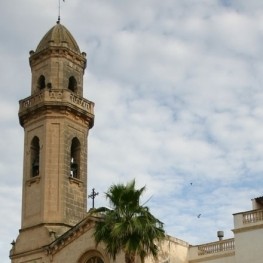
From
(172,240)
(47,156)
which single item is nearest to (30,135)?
(47,156)

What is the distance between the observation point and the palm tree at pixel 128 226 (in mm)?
33125

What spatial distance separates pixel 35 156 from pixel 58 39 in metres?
8.45

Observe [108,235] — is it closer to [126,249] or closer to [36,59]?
[126,249]

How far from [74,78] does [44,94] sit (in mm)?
3449

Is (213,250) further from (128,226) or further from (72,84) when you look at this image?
(72,84)

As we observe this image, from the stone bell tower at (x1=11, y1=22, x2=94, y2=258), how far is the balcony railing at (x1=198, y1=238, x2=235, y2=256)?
931 centimetres

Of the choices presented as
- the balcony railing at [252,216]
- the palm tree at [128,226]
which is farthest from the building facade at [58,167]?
the palm tree at [128,226]

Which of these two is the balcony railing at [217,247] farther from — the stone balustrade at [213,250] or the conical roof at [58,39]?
the conical roof at [58,39]

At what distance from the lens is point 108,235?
3400cm

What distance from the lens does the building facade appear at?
42625mm

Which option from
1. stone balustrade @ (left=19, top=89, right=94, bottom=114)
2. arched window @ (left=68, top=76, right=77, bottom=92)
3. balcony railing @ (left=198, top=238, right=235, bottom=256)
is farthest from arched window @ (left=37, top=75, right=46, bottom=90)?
balcony railing @ (left=198, top=238, right=235, bottom=256)

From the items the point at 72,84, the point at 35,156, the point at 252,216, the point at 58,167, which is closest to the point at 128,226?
the point at 252,216

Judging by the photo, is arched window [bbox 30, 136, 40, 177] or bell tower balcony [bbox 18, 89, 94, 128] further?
arched window [bbox 30, 136, 40, 177]

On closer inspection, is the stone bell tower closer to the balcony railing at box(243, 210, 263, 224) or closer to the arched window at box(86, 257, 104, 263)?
the arched window at box(86, 257, 104, 263)
